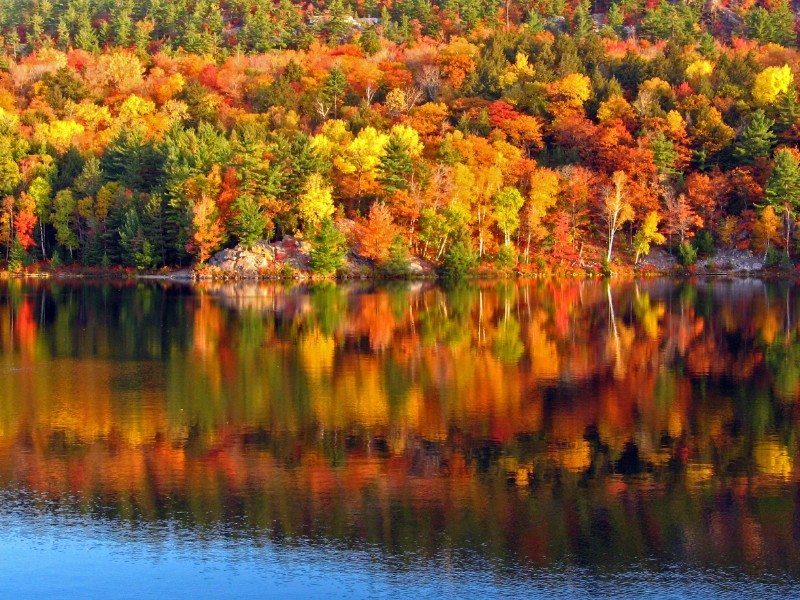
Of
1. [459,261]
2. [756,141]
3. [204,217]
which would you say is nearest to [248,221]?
[204,217]

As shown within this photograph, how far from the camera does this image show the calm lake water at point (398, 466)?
13289 millimetres

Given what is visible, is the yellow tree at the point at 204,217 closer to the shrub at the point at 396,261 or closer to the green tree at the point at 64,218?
the green tree at the point at 64,218

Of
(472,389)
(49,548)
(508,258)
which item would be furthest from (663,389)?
(508,258)

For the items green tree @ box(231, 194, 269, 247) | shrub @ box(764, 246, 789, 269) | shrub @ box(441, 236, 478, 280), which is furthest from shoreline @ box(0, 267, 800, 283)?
green tree @ box(231, 194, 269, 247)

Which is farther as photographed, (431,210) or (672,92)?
(672,92)

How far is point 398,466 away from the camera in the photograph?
18109 millimetres

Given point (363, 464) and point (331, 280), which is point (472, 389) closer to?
point (363, 464)

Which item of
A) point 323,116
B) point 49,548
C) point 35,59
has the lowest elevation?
point 49,548

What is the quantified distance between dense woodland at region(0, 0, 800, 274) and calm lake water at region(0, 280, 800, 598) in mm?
48375

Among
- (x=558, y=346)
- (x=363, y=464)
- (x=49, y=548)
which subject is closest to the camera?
(x=49, y=548)

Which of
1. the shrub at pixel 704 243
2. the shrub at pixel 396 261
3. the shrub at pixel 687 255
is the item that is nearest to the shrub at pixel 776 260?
the shrub at pixel 704 243

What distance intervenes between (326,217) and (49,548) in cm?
6871

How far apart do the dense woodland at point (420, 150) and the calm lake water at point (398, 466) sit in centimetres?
4837

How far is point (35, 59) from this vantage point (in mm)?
131000
